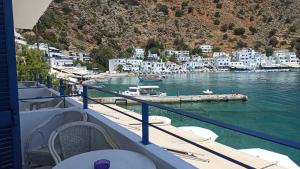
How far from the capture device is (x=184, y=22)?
102m

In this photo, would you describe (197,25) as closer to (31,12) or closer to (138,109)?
(138,109)

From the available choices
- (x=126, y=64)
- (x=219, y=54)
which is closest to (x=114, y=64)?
(x=126, y=64)

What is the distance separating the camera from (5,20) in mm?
2078

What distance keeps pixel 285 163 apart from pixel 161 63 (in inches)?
3100

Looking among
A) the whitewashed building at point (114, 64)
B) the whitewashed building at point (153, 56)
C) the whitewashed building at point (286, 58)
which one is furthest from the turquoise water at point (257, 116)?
the whitewashed building at point (153, 56)

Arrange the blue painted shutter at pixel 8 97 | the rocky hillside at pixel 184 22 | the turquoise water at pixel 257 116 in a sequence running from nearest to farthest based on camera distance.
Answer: the blue painted shutter at pixel 8 97, the turquoise water at pixel 257 116, the rocky hillside at pixel 184 22

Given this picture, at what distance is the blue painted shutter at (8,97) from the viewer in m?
2.09

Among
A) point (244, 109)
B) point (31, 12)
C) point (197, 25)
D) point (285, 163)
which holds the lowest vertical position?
point (244, 109)


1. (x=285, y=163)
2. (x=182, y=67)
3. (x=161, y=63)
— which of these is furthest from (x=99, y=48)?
(x=285, y=163)

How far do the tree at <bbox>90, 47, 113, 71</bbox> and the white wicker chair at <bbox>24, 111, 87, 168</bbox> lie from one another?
79.6 m

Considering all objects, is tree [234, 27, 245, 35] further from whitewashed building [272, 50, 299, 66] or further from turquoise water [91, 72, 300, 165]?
turquoise water [91, 72, 300, 165]

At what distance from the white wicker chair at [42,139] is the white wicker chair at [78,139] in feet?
1.30

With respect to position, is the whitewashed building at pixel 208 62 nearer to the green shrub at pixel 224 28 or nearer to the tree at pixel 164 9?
the green shrub at pixel 224 28

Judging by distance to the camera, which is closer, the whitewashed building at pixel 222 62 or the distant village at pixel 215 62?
the distant village at pixel 215 62
